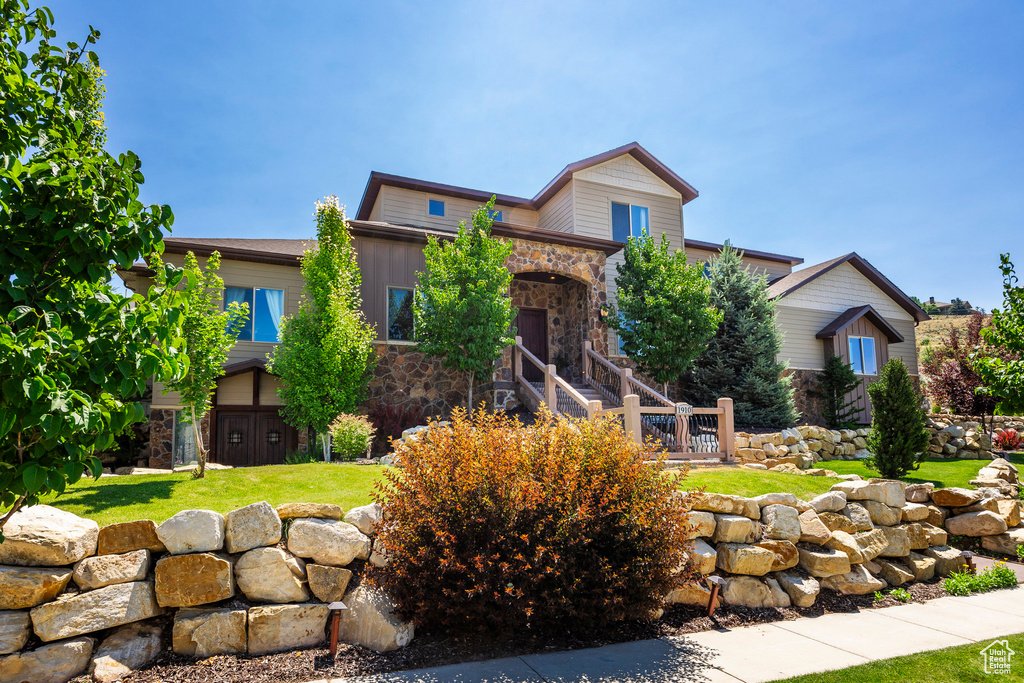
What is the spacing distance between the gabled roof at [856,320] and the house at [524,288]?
0.20 ft

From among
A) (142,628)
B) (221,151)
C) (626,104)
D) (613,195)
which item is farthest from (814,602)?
(613,195)

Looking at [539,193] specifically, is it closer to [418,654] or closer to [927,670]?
[418,654]

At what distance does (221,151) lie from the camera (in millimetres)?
11469

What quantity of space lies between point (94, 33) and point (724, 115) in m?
9.88

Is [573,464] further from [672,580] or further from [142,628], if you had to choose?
[142,628]

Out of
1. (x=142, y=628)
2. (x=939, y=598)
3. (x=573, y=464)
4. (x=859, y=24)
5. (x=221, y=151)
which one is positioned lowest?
(x=939, y=598)

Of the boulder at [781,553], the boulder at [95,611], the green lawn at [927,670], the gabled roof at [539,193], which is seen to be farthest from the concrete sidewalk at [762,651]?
the gabled roof at [539,193]

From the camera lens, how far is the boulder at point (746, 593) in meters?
6.08

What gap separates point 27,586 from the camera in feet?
13.5

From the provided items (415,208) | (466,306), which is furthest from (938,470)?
(415,208)

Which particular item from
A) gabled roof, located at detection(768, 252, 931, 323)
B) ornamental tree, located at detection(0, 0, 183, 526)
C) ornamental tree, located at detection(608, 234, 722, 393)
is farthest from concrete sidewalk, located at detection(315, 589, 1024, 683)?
gabled roof, located at detection(768, 252, 931, 323)

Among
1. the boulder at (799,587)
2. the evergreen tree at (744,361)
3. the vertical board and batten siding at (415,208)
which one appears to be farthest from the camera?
the vertical board and batten siding at (415,208)

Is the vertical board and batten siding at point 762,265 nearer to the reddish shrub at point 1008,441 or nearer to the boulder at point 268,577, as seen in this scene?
the reddish shrub at point 1008,441

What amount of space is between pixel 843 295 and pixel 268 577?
2267 cm
